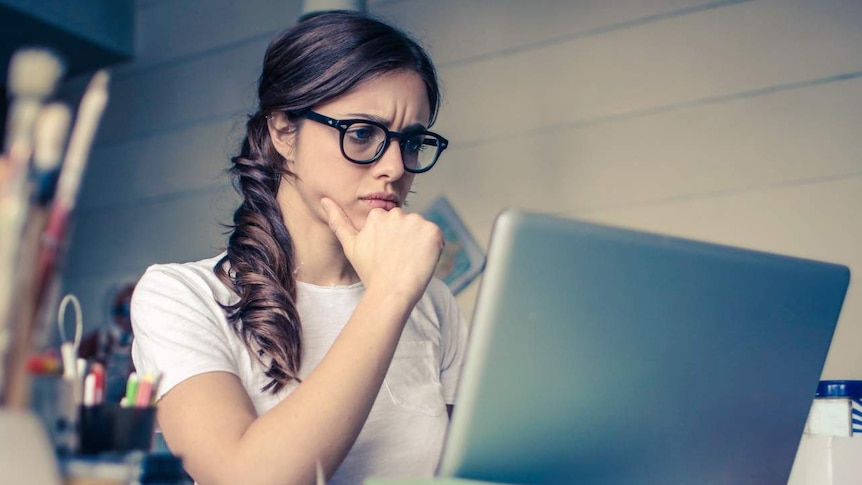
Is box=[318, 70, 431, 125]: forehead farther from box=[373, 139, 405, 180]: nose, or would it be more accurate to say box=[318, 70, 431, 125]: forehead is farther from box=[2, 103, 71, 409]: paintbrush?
box=[2, 103, 71, 409]: paintbrush

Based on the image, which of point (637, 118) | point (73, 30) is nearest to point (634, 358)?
point (637, 118)

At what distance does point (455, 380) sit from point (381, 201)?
36 cm

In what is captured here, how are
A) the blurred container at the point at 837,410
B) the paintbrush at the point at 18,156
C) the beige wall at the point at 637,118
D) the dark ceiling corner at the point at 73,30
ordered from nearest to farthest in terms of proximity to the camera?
the paintbrush at the point at 18,156 → the blurred container at the point at 837,410 → the beige wall at the point at 637,118 → the dark ceiling corner at the point at 73,30

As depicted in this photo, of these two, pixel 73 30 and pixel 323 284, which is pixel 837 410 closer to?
pixel 323 284

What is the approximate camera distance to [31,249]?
0.47m

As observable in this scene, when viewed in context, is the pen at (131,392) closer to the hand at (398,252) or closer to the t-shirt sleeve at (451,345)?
the hand at (398,252)

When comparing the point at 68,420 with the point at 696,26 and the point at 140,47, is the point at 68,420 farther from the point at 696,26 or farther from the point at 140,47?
the point at 140,47

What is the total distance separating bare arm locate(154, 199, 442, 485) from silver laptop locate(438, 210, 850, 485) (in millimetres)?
225

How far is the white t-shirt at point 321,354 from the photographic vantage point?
1098mm

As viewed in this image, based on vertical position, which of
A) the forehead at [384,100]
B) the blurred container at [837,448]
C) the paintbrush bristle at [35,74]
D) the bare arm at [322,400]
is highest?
the forehead at [384,100]

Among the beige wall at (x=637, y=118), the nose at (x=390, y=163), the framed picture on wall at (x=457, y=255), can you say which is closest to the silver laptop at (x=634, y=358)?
the nose at (x=390, y=163)

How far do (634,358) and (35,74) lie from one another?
1.68 feet

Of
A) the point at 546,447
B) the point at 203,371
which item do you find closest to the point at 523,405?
the point at 546,447

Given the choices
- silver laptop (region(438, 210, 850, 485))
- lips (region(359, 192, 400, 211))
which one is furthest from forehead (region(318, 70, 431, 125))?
silver laptop (region(438, 210, 850, 485))
